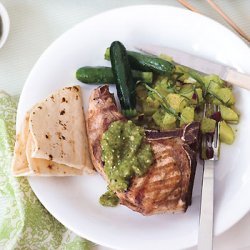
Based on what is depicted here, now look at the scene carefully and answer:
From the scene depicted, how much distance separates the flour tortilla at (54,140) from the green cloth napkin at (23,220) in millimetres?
111

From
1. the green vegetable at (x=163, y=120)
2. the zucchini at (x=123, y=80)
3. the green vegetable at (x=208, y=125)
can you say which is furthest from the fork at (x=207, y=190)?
the zucchini at (x=123, y=80)

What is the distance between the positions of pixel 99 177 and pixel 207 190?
1.88 ft

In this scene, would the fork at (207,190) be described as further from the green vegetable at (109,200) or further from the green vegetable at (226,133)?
the green vegetable at (109,200)

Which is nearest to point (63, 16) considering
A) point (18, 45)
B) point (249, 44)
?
point (18, 45)

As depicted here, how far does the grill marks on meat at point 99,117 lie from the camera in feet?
9.22

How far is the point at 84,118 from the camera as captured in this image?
9.88ft

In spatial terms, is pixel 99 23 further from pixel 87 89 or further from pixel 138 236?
pixel 138 236

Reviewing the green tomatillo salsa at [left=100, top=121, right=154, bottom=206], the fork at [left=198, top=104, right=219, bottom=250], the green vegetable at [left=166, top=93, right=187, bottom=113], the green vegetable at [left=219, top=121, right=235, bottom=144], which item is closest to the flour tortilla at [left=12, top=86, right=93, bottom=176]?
the green tomatillo salsa at [left=100, top=121, right=154, bottom=206]

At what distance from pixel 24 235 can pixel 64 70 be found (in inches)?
35.7

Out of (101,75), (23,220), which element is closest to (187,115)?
(101,75)

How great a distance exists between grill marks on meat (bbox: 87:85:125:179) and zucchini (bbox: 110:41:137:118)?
63 mm

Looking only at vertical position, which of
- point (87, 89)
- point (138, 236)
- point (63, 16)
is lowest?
point (138, 236)

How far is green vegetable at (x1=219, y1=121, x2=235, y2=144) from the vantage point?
288cm

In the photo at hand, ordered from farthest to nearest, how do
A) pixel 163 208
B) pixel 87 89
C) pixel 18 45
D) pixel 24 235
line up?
pixel 18 45, pixel 87 89, pixel 24 235, pixel 163 208
